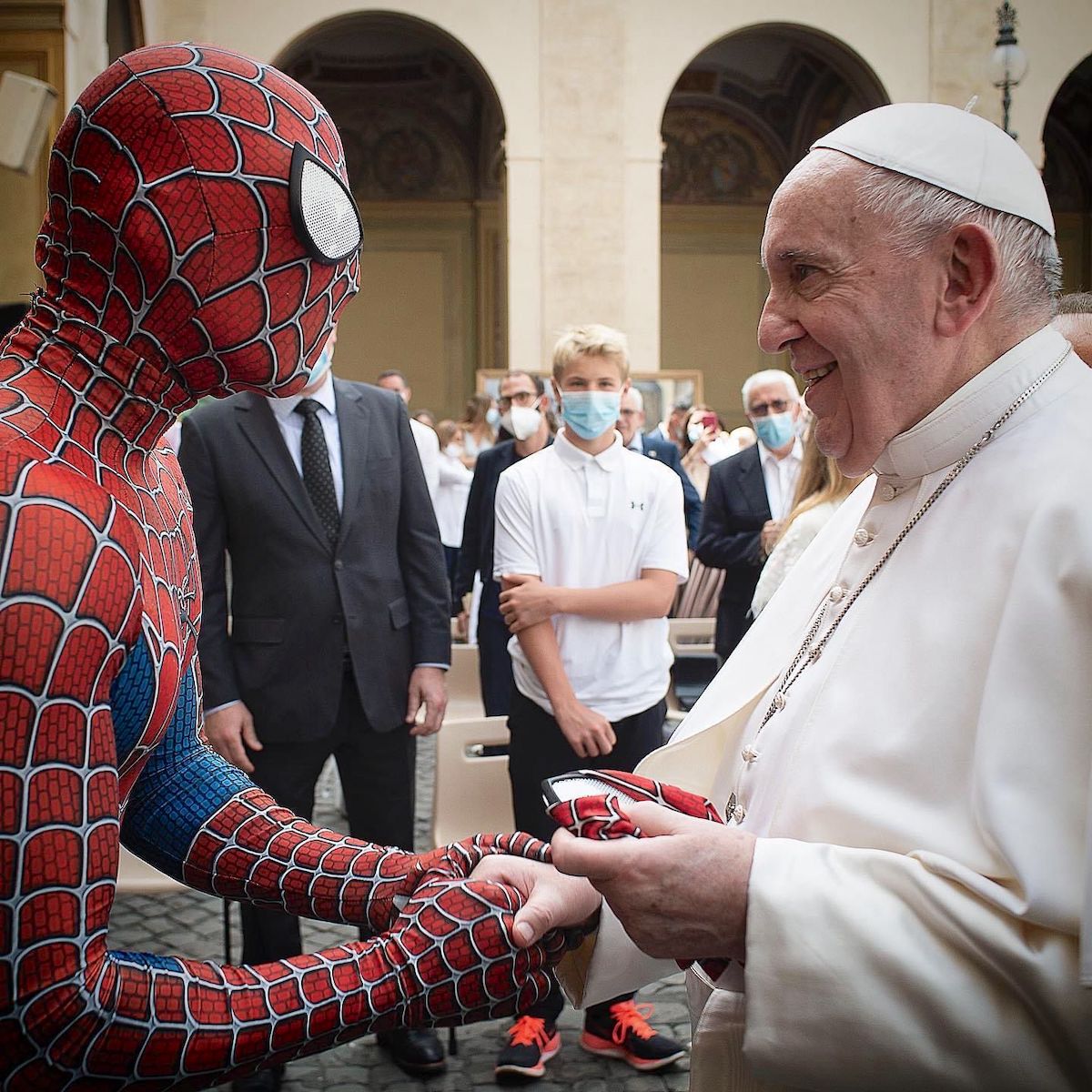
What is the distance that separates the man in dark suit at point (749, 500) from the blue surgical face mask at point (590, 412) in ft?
6.03

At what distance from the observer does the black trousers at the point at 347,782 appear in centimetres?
366

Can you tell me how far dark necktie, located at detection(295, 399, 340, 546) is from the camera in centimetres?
378

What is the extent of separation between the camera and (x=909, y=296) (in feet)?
5.43

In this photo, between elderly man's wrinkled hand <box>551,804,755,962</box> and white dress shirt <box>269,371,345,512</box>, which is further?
white dress shirt <box>269,371,345,512</box>

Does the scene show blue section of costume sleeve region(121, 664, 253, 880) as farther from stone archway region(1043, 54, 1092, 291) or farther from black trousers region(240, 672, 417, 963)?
stone archway region(1043, 54, 1092, 291)

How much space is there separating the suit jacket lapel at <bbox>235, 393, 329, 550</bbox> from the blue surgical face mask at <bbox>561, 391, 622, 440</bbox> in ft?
3.03

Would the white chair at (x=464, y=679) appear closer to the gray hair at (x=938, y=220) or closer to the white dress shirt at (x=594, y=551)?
the white dress shirt at (x=594, y=551)

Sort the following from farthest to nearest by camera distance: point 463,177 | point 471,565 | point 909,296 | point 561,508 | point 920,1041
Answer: point 463,177 → point 471,565 → point 561,508 → point 909,296 → point 920,1041

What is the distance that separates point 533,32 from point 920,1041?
14245 millimetres

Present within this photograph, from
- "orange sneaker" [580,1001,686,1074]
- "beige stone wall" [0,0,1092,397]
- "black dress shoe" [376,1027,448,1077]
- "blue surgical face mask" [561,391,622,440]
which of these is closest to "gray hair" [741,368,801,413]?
"blue surgical face mask" [561,391,622,440]

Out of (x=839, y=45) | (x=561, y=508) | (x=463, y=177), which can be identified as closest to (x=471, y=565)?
(x=561, y=508)

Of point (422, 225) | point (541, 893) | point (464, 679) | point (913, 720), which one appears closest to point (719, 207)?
point (422, 225)

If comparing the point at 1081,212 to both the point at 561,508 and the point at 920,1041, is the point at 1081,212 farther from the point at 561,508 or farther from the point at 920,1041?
the point at 920,1041

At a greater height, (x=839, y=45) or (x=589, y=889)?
(x=839, y=45)
